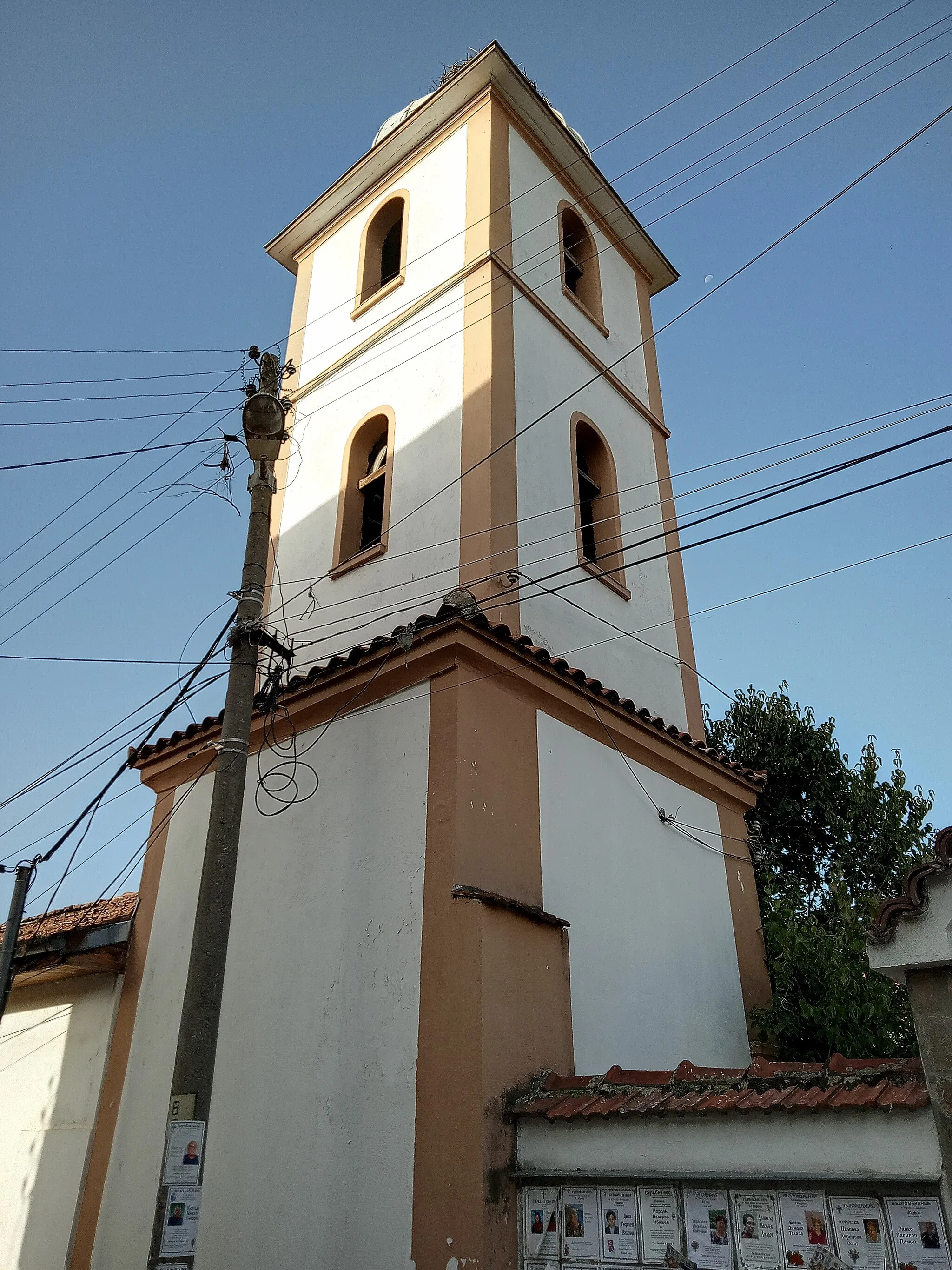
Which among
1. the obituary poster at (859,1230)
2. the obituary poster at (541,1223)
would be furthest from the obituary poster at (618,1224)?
the obituary poster at (859,1230)

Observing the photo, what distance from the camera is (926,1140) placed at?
444 cm

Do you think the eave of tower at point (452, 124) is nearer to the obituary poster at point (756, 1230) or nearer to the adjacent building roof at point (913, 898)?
the adjacent building roof at point (913, 898)

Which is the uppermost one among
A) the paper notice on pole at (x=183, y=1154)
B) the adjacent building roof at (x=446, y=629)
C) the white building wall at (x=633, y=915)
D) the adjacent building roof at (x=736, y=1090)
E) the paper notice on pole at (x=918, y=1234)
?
the adjacent building roof at (x=446, y=629)

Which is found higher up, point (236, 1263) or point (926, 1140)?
point (926, 1140)

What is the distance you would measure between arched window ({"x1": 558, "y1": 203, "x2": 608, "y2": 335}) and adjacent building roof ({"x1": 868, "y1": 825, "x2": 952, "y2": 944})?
29.7ft

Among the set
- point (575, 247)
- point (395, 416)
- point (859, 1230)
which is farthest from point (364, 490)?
point (859, 1230)

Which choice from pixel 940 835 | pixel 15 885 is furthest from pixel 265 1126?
pixel 940 835

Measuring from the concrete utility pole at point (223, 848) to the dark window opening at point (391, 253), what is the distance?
20.3ft

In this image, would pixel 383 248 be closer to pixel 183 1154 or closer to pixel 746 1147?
pixel 183 1154

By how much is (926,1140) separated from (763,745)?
10204 mm

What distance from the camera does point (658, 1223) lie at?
16.8 ft

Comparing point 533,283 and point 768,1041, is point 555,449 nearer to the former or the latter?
point 533,283

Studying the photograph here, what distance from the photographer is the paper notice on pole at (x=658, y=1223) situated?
5047 millimetres

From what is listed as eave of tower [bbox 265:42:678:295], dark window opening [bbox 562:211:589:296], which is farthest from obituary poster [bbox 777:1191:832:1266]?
eave of tower [bbox 265:42:678:295]
